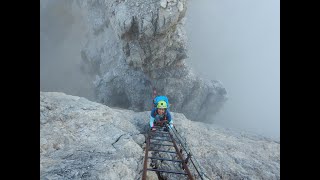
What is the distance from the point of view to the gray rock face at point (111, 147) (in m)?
7.69

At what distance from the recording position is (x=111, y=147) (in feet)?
31.1

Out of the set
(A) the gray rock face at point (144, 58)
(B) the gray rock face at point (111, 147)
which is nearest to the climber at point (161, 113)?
(B) the gray rock face at point (111, 147)

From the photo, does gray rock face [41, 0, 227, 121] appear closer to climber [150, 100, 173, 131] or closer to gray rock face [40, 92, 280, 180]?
climber [150, 100, 173, 131]

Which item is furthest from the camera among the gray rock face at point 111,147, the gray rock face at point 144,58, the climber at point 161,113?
the gray rock face at point 144,58

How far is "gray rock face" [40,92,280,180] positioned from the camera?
769cm

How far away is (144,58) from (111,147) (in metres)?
14.6

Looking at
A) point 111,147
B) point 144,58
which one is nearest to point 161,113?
point 111,147

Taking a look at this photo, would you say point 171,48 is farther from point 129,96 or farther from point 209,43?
point 209,43

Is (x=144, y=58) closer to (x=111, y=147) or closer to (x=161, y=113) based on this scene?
(x=161, y=113)

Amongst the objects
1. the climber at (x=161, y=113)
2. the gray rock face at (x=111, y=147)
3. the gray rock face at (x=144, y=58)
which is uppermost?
the gray rock face at (x=144, y=58)

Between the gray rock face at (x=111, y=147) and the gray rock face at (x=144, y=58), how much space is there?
9327 mm

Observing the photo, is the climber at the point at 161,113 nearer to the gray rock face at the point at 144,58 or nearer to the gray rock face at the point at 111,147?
the gray rock face at the point at 111,147

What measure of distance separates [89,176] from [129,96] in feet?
63.5

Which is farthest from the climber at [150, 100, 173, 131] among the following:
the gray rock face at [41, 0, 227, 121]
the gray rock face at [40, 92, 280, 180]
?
the gray rock face at [41, 0, 227, 121]
